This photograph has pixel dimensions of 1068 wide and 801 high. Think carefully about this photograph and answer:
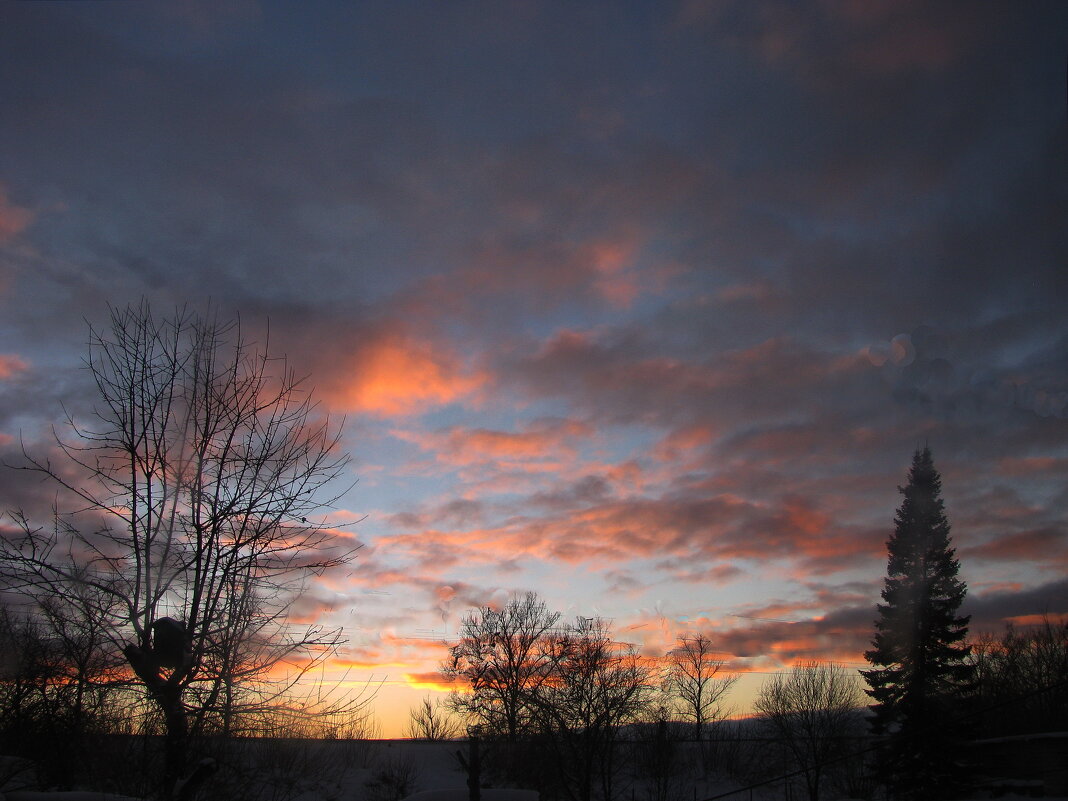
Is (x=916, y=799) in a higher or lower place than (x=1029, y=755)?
lower

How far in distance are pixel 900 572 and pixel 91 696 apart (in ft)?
146

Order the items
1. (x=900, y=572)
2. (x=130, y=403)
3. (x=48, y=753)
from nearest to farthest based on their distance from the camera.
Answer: (x=130, y=403)
(x=48, y=753)
(x=900, y=572)

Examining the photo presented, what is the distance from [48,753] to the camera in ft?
47.9

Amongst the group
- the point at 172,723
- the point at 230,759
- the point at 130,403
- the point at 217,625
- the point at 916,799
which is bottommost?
the point at 916,799

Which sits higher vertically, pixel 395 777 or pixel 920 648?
pixel 920 648

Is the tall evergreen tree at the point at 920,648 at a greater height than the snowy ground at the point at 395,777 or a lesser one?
greater

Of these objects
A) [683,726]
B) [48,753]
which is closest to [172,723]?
[48,753]

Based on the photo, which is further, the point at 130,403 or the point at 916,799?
the point at 916,799

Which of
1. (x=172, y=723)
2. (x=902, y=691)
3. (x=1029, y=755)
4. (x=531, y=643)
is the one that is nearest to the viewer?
(x=172, y=723)

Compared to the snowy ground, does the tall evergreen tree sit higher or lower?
higher

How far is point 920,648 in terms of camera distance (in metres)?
44.4

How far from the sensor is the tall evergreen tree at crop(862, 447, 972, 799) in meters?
41.0

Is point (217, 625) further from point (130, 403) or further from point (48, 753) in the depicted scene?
point (48, 753)

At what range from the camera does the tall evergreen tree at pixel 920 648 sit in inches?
1615
